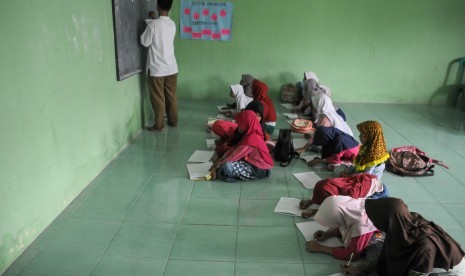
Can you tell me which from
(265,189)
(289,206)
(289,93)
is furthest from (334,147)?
(289,93)

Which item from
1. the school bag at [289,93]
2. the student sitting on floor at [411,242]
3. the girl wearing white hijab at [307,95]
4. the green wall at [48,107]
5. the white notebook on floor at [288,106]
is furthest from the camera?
the school bag at [289,93]

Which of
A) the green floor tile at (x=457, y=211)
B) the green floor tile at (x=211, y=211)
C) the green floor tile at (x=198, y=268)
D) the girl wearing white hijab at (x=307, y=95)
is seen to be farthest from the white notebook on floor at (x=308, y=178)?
the girl wearing white hijab at (x=307, y=95)

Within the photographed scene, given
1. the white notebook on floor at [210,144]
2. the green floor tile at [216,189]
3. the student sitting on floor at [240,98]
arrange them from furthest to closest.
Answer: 1. the student sitting on floor at [240,98]
2. the white notebook on floor at [210,144]
3. the green floor tile at [216,189]

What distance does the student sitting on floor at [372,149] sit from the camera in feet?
9.50

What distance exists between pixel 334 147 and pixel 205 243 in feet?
5.97

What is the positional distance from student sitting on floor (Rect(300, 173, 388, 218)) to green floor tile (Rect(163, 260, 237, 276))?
2.72ft

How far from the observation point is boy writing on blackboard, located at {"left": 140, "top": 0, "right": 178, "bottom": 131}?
427 centimetres

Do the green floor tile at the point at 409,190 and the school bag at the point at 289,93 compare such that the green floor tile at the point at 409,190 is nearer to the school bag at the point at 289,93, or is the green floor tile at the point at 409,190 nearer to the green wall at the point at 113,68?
the green wall at the point at 113,68

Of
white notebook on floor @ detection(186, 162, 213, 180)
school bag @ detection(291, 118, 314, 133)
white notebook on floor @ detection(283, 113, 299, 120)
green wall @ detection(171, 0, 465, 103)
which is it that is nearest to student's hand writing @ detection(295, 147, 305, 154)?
school bag @ detection(291, 118, 314, 133)

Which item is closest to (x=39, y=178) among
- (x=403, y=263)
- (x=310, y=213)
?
(x=310, y=213)

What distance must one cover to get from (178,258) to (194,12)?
477cm

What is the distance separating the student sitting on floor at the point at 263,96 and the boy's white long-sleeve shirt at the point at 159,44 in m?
1.20

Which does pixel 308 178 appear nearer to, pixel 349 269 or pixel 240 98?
pixel 349 269

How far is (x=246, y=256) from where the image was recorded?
233 centimetres
